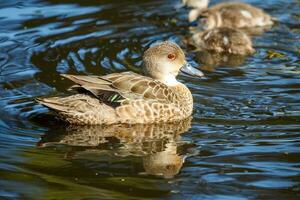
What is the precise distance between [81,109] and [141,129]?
0.49 metres

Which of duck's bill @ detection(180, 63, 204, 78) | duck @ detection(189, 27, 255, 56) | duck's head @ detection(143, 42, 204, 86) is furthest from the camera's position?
duck @ detection(189, 27, 255, 56)

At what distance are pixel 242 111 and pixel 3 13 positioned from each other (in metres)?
4.51

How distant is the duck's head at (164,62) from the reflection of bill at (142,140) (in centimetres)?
47

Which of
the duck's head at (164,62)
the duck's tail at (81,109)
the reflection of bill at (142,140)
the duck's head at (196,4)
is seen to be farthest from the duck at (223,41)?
the duck's tail at (81,109)

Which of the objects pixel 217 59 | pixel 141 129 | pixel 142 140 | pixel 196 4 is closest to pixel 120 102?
pixel 141 129

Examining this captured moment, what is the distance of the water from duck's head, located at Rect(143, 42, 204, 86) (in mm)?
369

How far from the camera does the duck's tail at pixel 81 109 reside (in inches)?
267

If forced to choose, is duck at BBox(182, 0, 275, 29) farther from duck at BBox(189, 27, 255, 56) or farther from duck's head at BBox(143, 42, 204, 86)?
duck's head at BBox(143, 42, 204, 86)

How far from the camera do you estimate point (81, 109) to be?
6.81m

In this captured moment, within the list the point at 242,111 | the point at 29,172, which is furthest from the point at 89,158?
the point at 242,111

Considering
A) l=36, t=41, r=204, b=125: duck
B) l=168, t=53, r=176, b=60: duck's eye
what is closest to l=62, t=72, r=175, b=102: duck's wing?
l=36, t=41, r=204, b=125: duck

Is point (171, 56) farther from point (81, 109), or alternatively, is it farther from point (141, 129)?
point (81, 109)

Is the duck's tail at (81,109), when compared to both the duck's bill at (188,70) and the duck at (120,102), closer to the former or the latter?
the duck at (120,102)

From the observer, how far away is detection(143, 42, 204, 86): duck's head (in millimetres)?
7223
